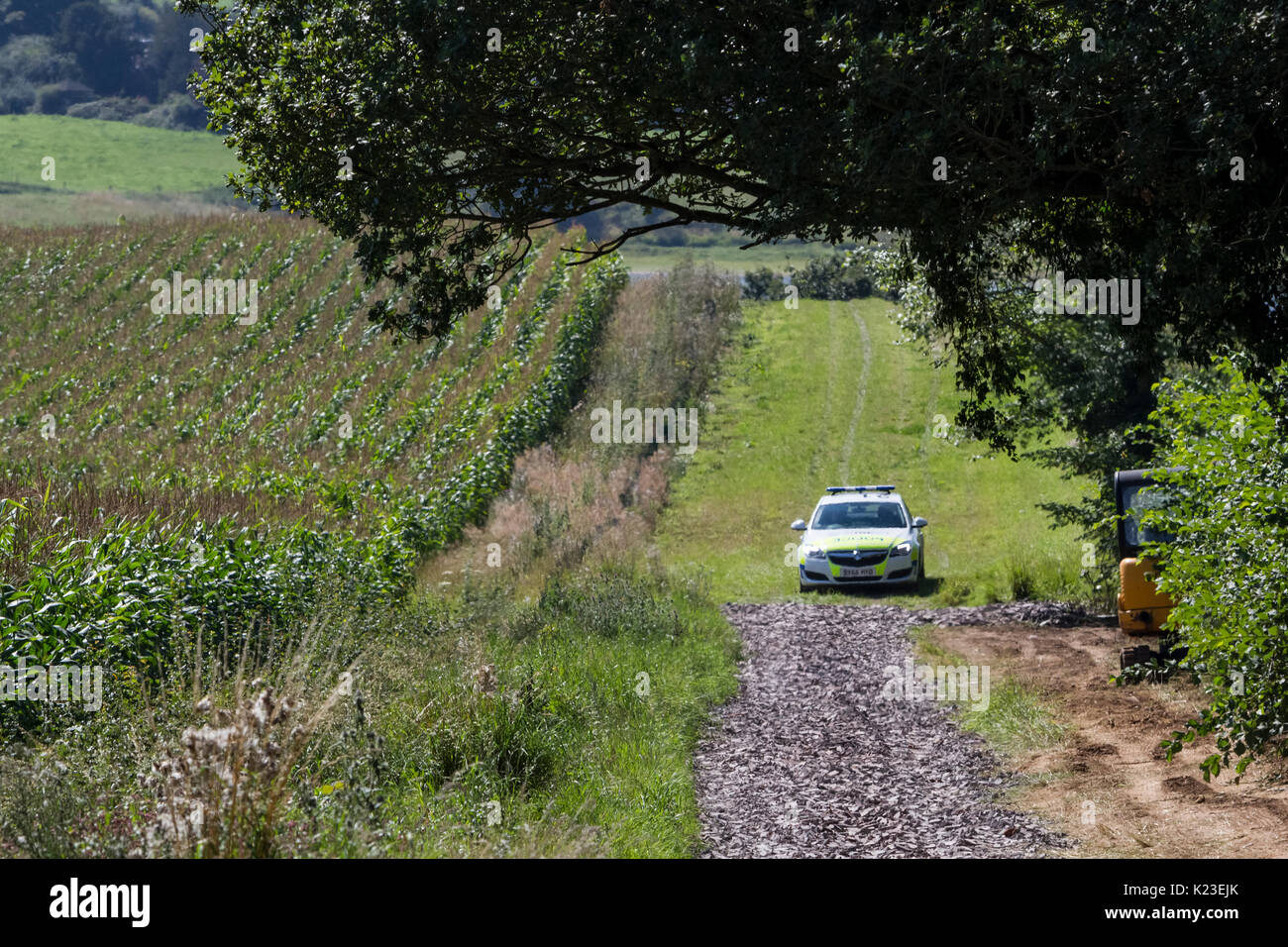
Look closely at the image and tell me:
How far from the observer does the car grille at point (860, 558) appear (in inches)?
834

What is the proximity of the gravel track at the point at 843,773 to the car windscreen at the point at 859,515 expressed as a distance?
613 cm

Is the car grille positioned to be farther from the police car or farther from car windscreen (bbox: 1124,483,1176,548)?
car windscreen (bbox: 1124,483,1176,548)

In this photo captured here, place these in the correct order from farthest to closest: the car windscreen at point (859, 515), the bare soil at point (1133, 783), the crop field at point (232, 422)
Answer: the car windscreen at point (859, 515) < the crop field at point (232, 422) < the bare soil at point (1133, 783)

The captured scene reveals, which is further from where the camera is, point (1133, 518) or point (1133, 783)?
point (1133, 518)

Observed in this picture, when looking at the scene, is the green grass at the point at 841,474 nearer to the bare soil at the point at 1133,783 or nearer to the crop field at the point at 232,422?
the crop field at the point at 232,422

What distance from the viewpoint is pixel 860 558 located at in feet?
69.7

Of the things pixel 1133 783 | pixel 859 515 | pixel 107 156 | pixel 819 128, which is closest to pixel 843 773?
pixel 1133 783

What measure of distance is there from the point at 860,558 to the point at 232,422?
17381mm

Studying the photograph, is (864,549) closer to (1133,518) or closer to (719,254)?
(1133,518)

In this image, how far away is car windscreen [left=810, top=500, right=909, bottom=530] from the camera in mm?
22312

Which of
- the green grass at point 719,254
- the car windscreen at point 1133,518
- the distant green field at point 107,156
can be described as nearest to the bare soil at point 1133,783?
the car windscreen at point 1133,518

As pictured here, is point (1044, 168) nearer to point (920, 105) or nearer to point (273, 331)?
point (920, 105)
